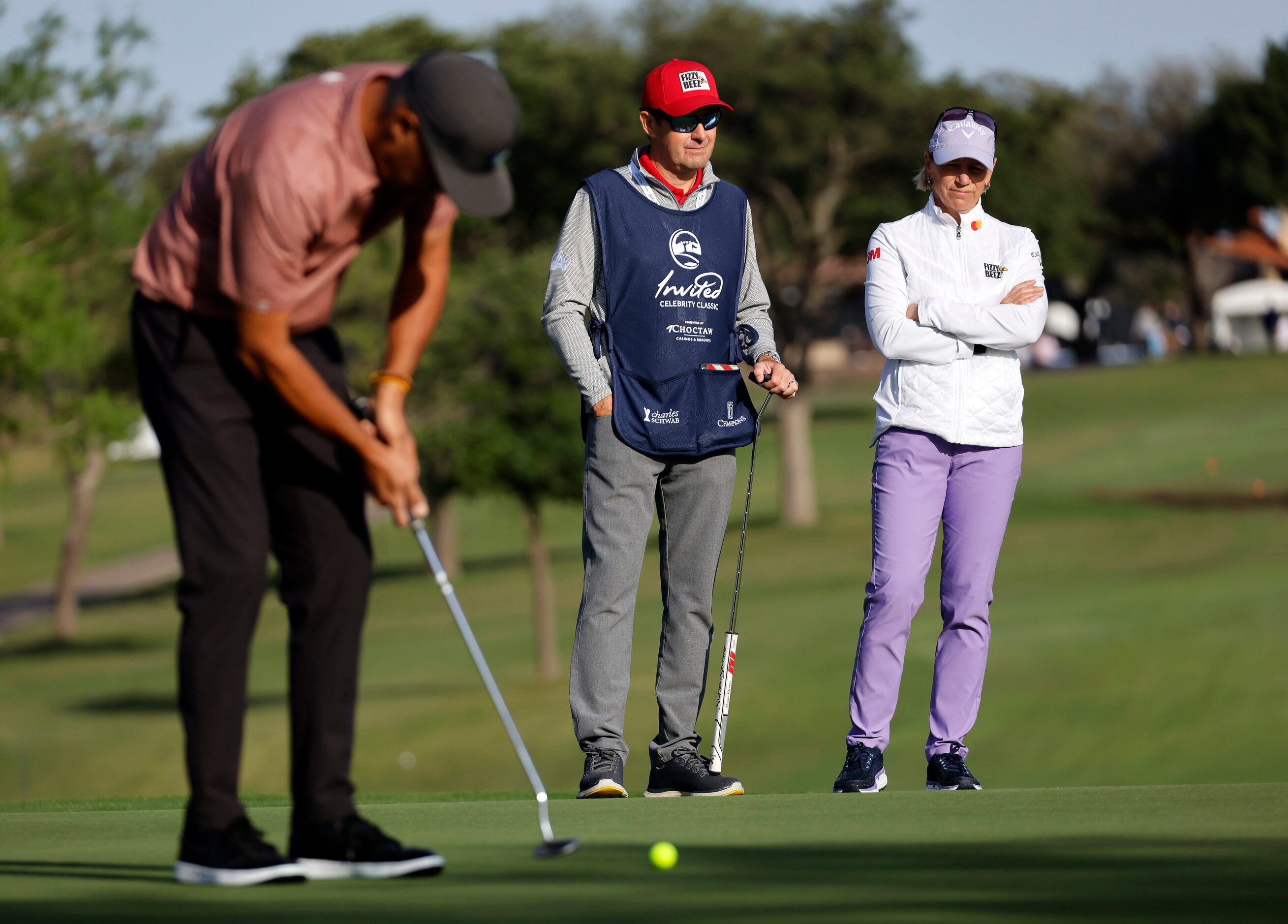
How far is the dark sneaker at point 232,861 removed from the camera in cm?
361

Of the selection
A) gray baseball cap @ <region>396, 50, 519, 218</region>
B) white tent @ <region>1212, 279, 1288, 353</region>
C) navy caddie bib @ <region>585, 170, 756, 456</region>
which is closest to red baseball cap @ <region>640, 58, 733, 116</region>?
navy caddie bib @ <region>585, 170, 756, 456</region>

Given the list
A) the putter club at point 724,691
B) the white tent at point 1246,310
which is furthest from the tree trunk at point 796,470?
the white tent at point 1246,310

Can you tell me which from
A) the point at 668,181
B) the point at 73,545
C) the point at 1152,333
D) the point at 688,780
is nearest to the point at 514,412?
the point at 73,545

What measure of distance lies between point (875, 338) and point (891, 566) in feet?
2.68

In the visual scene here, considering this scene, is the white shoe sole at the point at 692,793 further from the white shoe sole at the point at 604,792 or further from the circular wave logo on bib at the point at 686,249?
the circular wave logo on bib at the point at 686,249

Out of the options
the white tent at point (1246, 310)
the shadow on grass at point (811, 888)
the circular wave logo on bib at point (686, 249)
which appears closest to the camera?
the shadow on grass at point (811, 888)

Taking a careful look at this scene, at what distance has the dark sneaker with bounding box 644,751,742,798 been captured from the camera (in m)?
5.63

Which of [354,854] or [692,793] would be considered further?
[692,793]

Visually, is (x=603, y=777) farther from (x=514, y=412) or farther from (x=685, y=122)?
(x=514, y=412)

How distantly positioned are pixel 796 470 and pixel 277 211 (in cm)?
3414

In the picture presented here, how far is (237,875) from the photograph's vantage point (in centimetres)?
359

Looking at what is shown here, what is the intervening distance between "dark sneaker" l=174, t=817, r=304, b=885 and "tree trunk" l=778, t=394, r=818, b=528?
33.6m

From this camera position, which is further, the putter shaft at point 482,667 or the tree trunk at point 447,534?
the tree trunk at point 447,534

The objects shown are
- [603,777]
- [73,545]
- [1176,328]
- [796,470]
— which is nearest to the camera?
[603,777]
